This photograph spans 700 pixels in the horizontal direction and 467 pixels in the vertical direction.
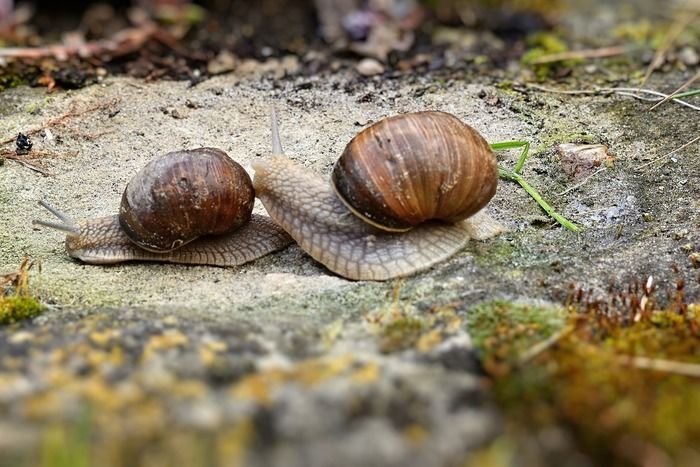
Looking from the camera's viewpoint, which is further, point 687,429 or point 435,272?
point 435,272

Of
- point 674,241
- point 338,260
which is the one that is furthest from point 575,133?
point 338,260

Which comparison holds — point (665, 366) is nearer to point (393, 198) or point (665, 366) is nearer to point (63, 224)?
point (393, 198)

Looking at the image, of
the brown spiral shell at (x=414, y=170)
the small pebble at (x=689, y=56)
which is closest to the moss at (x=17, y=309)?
the brown spiral shell at (x=414, y=170)

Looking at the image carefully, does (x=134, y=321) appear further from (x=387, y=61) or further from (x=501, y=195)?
(x=387, y=61)

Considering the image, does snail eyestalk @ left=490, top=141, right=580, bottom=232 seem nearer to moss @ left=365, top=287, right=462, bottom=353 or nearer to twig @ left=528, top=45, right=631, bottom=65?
moss @ left=365, top=287, right=462, bottom=353

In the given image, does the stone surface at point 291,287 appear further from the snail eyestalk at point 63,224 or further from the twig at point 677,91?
the snail eyestalk at point 63,224
